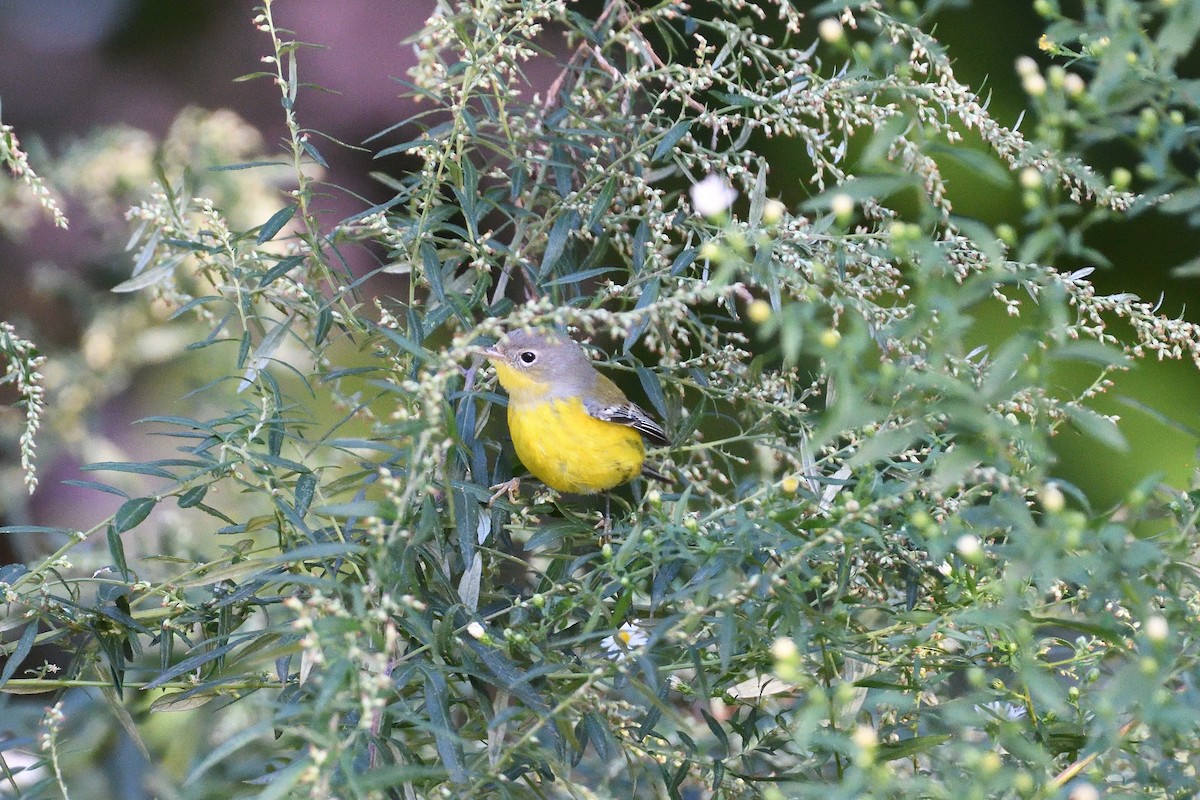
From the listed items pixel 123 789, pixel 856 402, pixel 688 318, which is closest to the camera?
pixel 856 402

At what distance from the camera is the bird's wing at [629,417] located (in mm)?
2275

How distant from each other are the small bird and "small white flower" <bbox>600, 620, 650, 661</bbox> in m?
0.47

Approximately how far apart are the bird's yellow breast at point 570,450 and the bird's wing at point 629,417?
3 centimetres

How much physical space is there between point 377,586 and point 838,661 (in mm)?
620

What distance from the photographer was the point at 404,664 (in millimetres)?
1315

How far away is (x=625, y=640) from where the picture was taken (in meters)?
1.21

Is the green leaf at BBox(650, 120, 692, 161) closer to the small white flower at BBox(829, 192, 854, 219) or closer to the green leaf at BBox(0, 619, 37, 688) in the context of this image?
the small white flower at BBox(829, 192, 854, 219)

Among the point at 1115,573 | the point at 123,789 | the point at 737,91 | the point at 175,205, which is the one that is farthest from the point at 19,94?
the point at 1115,573

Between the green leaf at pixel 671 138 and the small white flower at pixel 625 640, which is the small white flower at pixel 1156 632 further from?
the green leaf at pixel 671 138

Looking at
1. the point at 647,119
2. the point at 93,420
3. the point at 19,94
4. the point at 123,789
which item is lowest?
the point at 123,789

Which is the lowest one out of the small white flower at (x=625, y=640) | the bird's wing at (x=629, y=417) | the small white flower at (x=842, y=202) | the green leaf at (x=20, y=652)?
the bird's wing at (x=629, y=417)

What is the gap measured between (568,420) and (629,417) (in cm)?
13

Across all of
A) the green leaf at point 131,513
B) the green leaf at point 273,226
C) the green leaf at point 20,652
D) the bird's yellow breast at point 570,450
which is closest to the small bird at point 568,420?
the bird's yellow breast at point 570,450

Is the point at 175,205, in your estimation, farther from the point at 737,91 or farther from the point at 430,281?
the point at 737,91
